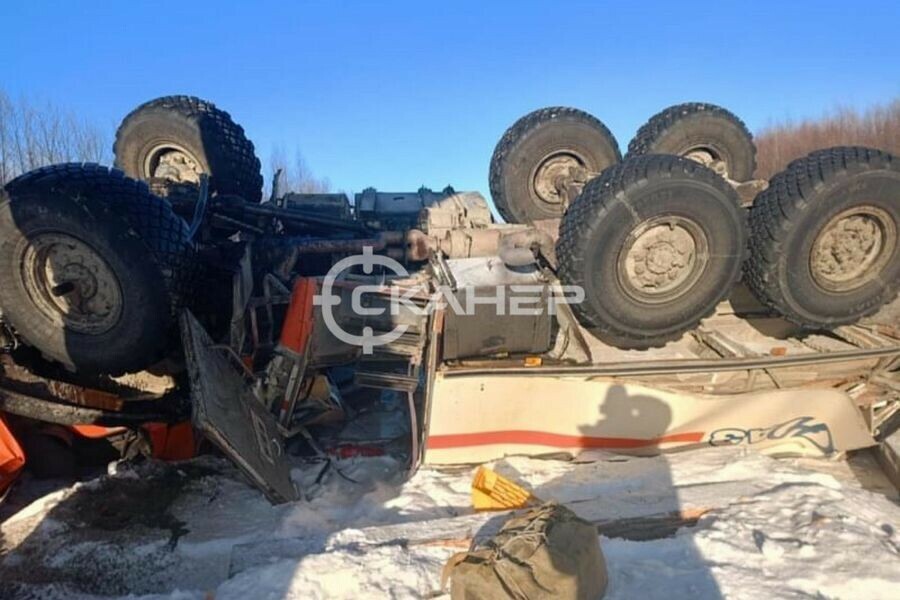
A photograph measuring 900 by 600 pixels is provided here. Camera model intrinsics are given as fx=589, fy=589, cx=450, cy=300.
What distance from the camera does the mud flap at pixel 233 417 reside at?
10.5 ft

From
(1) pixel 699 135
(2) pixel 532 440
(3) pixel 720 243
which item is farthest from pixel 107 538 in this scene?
(1) pixel 699 135

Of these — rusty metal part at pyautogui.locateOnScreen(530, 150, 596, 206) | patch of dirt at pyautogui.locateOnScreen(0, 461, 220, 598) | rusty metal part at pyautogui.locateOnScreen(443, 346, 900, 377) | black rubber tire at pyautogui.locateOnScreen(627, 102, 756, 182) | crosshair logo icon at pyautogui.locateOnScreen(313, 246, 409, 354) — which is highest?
black rubber tire at pyautogui.locateOnScreen(627, 102, 756, 182)

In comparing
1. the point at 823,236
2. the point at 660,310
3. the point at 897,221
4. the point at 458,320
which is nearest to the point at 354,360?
the point at 458,320

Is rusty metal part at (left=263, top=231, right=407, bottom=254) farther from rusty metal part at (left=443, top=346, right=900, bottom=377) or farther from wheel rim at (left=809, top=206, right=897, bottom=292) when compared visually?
wheel rim at (left=809, top=206, right=897, bottom=292)

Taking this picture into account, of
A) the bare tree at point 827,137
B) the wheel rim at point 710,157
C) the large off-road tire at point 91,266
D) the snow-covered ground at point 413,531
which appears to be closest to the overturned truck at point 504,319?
the large off-road tire at point 91,266

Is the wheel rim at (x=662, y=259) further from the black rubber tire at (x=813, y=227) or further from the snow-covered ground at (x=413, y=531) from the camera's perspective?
the snow-covered ground at (x=413, y=531)

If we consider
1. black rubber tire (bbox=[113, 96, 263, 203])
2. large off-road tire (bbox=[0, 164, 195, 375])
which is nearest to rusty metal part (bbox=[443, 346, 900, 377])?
large off-road tire (bbox=[0, 164, 195, 375])

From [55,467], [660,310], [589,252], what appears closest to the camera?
[589,252]

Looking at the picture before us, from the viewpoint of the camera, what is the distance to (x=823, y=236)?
3.64m

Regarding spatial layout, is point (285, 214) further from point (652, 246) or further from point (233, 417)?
point (652, 246)

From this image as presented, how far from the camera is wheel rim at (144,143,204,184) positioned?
17.9 ft

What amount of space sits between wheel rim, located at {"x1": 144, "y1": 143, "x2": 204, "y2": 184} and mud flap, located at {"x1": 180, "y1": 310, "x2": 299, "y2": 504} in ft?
7.50

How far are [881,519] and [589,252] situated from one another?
2.11m

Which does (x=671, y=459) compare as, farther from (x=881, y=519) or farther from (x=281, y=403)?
(x=281, y=403)
